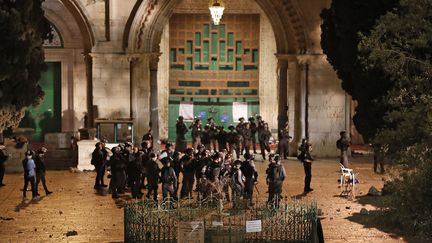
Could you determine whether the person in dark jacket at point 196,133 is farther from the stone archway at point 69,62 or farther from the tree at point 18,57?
Answer: the tree at point 18,57

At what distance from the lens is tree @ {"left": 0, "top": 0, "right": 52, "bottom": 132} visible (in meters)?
22.6

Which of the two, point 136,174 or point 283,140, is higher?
point 283,140

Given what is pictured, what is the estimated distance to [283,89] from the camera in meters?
35.3

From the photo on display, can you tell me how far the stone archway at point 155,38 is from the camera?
3312cm

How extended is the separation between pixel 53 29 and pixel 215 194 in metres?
17.3

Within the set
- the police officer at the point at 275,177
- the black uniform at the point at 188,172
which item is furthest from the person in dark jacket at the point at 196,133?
the police officer at the point at 275,177

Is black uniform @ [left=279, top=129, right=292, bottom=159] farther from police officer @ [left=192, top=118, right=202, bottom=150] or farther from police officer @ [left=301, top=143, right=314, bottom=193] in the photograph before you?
police officer @ [left=301, top=143, right=314, bottom=193]

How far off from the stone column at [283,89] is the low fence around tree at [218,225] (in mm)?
15258

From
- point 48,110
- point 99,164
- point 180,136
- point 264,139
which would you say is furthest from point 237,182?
point 48,110

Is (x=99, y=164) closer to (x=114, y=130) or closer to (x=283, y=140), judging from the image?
(x=114, y=130)

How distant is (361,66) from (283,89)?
11137mm

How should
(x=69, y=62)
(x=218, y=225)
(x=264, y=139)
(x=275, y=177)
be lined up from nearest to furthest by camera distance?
(x=218, y=225) → (x=275, y=177) → (x=264, y=139) → (x=69, y=62)

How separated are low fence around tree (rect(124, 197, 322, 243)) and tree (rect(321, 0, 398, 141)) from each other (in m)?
4.49

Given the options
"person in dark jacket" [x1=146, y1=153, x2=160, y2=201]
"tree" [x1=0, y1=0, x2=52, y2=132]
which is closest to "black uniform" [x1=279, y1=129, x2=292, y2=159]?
"tree" [x1=0, y1=0, x2=52, y2=132]
